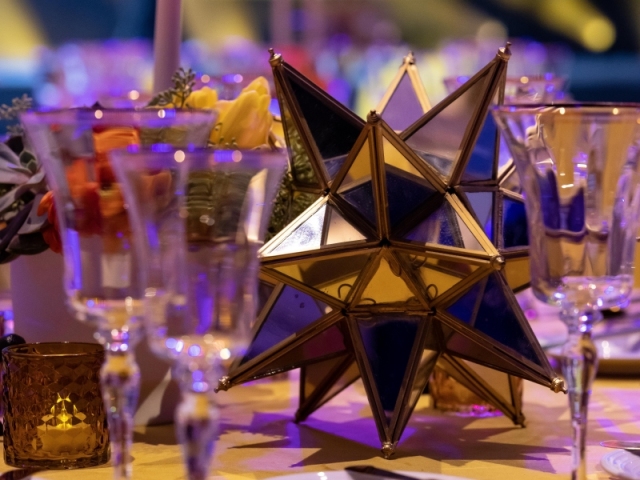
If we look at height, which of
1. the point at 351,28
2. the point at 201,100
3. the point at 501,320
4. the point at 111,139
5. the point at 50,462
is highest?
the point at 351,28

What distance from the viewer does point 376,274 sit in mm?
894

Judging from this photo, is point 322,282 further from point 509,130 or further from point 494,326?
point 509,130

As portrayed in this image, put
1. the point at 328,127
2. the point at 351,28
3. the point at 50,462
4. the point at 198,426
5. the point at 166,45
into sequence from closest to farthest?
the point at 198,426, the point at 50,462, the point at 328,127, the point at 166,45, the point at 351,28

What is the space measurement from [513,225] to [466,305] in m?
0.10

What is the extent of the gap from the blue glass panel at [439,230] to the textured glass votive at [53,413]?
293mm

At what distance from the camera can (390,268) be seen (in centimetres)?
89

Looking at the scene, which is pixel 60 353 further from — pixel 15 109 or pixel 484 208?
pixel 484 208

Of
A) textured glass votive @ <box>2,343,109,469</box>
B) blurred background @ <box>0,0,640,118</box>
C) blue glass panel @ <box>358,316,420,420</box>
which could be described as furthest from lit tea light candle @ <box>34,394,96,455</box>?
blurred background @ <box>0,0,640,118</box>

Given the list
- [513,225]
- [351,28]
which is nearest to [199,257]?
[513,225]

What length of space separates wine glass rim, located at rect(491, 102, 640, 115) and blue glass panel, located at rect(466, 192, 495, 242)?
0.92 ft

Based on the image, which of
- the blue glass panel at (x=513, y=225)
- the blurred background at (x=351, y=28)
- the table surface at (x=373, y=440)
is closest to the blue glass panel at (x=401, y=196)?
the blue glass panel at (x=513, y=225)

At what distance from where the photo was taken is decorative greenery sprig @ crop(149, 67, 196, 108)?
3.07 ft

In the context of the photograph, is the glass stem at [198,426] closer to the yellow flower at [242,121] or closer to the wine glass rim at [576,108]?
the wine glass rim at [576,108]

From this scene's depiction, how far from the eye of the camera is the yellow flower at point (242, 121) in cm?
92
